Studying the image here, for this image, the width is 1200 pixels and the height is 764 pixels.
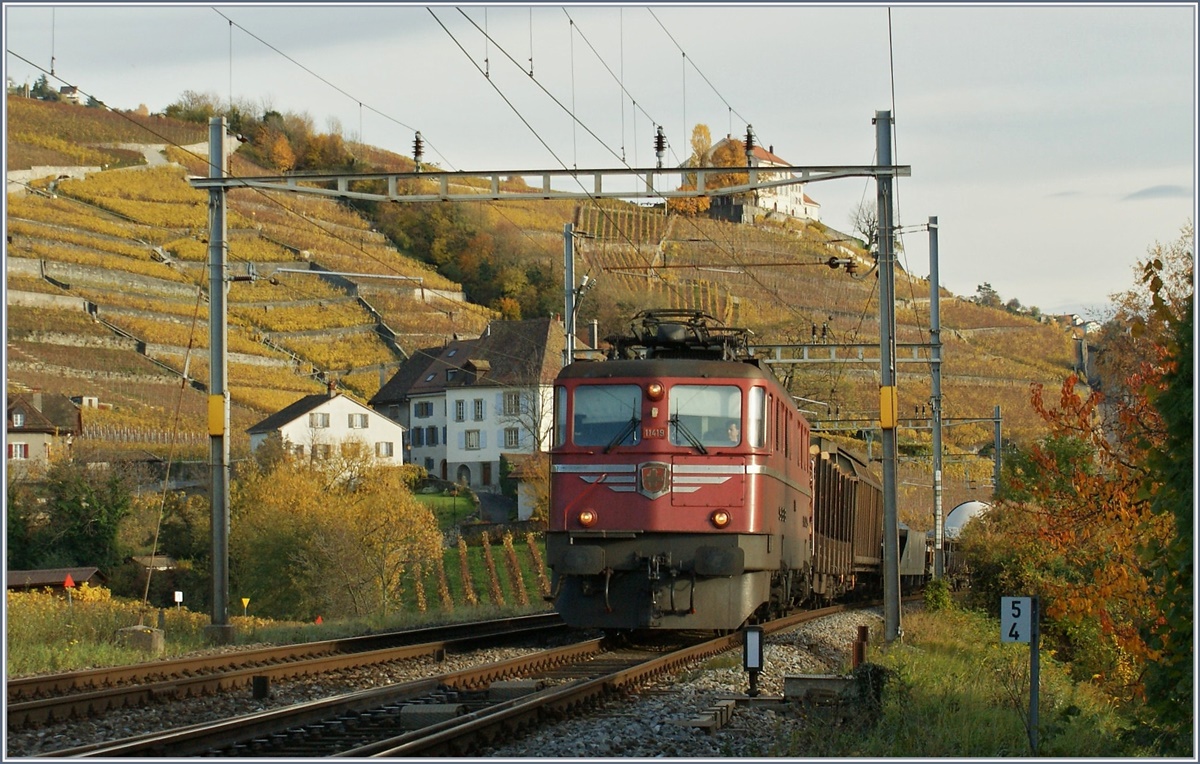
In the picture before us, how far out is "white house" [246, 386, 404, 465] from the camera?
80.8 m

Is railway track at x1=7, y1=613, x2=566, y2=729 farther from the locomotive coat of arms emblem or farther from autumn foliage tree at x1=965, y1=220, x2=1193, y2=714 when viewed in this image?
autumn foliage tree at x1=965, y1=220, x2=1193, y2=714

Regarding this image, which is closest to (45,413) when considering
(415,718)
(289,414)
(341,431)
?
(289,414)

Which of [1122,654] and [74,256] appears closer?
[1122,654]

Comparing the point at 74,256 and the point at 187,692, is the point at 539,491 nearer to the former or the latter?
the point at 187,692

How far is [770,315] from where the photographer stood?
106 metres

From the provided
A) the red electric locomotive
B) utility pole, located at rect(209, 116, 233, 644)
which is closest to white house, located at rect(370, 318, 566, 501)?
utility pole, located at rect(209, 116, 233, 644)

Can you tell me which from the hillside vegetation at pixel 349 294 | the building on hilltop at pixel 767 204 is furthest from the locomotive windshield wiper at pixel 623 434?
the building on hilltop at pixel 767 204

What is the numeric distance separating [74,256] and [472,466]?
124 feet

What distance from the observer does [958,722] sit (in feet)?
37.5

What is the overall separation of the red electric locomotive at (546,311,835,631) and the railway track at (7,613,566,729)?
7.50 feet

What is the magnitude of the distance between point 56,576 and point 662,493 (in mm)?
43025

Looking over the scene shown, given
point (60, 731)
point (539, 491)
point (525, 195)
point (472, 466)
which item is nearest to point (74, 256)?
point (472, 466)

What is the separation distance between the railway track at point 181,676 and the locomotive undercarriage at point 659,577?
2.15 metres

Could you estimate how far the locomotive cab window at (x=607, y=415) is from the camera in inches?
666
